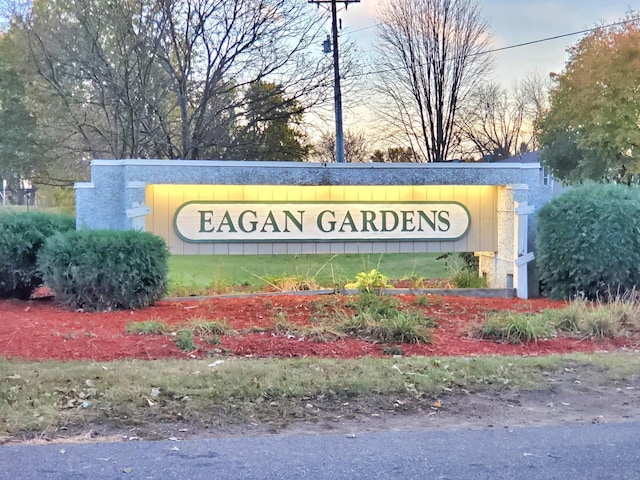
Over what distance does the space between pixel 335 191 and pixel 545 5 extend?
43.8 feet

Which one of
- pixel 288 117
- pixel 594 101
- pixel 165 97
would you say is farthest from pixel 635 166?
pixel 165 97

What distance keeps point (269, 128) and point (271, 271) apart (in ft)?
24.4

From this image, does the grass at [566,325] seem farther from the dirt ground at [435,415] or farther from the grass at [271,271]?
the grass at [271,271]

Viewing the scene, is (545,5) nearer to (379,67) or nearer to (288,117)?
(379,67)

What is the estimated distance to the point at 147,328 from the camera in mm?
7797

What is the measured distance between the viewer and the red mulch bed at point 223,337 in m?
7.03

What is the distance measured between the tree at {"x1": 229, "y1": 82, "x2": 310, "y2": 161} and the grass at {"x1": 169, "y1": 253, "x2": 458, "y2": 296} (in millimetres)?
5041

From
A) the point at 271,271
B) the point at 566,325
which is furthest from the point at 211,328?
the point at 271,271

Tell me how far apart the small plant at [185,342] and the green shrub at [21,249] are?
12.7 feet

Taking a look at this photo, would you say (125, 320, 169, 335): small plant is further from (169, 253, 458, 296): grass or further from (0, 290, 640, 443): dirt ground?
(169, 253, 458, 296): grass

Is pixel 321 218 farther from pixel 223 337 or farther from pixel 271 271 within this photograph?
pixel 223 337

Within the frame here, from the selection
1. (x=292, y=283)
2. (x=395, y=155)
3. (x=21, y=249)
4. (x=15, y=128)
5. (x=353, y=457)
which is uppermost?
(x=15, y=128)

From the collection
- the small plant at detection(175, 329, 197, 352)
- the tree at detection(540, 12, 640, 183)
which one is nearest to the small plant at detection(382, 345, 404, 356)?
the small plant at detection(175, 329, 197, 352)

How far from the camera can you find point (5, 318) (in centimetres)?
862
